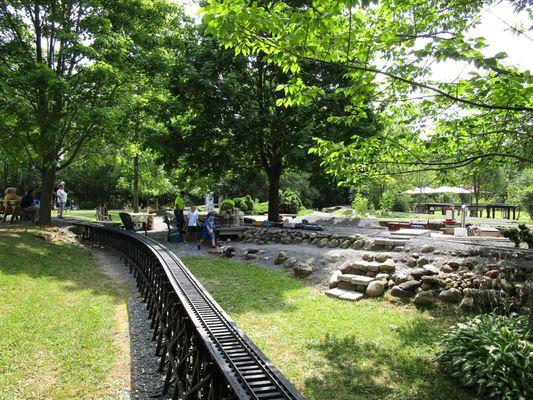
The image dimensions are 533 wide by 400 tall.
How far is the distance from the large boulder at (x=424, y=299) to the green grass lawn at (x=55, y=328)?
4.75m

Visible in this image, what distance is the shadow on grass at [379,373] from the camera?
4238mm

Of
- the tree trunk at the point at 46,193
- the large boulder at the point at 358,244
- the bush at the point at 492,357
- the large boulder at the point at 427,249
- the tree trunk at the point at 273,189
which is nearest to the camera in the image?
the bush at the point at 492,357

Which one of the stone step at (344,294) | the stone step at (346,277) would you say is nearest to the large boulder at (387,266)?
the stone step at (346,277)

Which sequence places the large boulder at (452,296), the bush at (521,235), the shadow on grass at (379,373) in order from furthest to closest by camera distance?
the bush at (521,235), the large boulder at (452,296), the shadow on grass at (379,373)

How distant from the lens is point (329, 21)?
4.06m

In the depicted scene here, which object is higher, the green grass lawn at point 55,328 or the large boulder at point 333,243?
the large boulder at point 333,243

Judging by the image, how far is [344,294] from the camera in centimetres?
772

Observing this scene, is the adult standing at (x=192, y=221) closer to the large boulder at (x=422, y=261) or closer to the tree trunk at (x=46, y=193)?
the tree trunk at (x=46, y=193)

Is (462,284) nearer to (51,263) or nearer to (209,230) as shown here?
(209,230)

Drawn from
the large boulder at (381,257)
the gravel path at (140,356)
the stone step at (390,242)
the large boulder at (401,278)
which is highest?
the stone step at (390,242)

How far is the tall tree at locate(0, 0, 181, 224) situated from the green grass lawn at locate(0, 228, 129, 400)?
4059 mm

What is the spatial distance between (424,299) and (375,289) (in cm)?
98

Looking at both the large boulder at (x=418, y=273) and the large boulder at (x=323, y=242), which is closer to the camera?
the large boulder at (x=418, y=273)

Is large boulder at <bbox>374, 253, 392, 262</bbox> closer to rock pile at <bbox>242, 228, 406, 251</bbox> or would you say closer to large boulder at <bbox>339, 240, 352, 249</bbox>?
rock pile at <bbox>242, 228, 406, 251</bbox>
